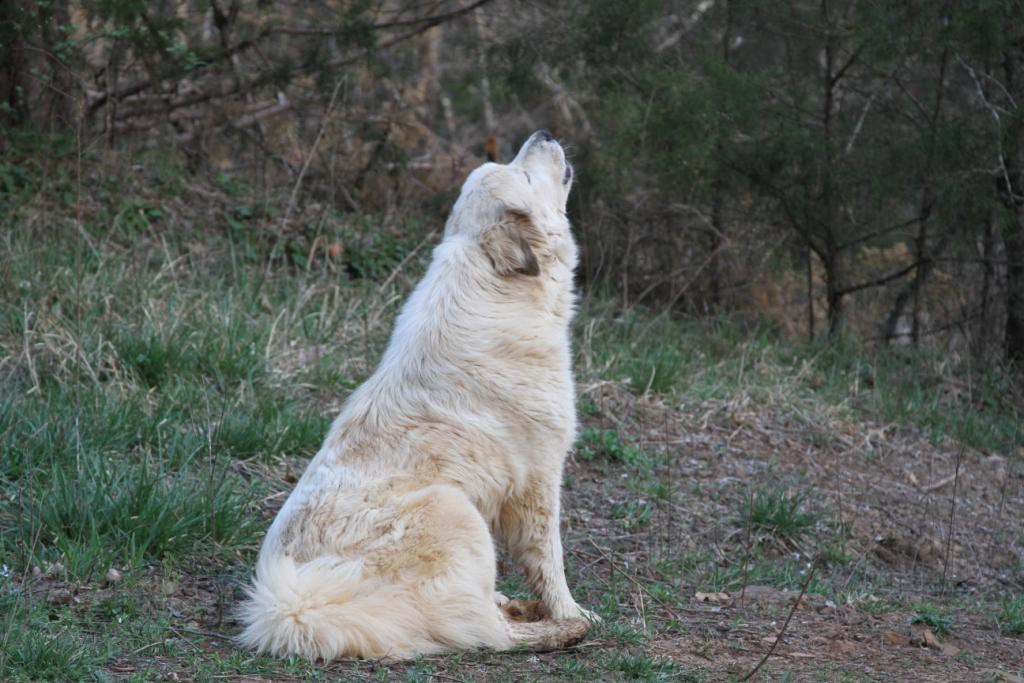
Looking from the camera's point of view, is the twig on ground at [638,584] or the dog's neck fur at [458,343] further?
the twig on ground at [638,584]

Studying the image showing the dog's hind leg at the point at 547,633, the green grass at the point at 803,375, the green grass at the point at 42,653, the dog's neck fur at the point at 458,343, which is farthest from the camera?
the green grass at the point at 803,375

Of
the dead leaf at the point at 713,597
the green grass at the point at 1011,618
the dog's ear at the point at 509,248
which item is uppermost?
the dog's ear at the point at 509,248

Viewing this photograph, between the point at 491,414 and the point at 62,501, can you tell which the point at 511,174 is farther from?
the point at 62,501

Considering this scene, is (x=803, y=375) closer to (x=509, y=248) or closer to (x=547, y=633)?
(x=509, y=248)

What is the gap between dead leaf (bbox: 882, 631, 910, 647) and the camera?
5.06 m

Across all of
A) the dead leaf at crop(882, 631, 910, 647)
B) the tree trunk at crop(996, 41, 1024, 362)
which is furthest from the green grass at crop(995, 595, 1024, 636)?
the tree trunk at crop(996, 41, 1024, 362)

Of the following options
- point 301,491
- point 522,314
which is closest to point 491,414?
point 522,314

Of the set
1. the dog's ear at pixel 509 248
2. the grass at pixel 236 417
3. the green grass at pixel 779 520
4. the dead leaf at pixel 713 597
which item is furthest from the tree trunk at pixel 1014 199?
the dog's ear at pixel 509 248

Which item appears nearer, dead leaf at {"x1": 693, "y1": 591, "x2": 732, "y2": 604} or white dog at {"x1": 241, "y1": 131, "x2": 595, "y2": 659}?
white dog at {"x1": 241, "y1": 131, "x2": 595, "y2": 659}

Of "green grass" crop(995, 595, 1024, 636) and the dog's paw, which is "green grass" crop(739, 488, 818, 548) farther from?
the dog's paw

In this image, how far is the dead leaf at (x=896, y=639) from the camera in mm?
5059

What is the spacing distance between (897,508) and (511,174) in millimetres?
4058

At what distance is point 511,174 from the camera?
5.25m

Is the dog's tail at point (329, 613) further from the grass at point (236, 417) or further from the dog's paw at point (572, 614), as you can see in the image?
the dog's paw at point (572, 614)
